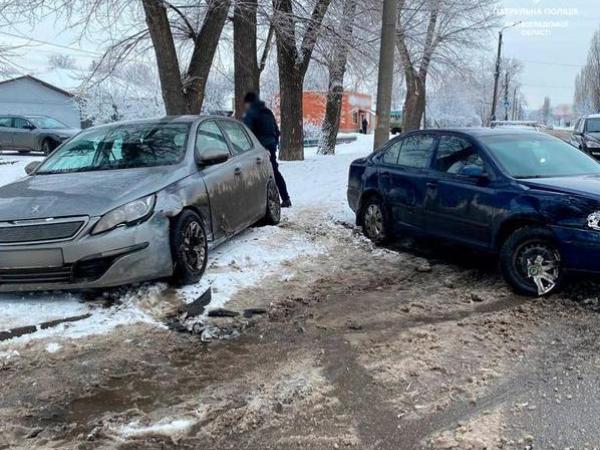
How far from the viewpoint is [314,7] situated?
15.0 metres

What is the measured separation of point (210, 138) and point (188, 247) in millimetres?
1772

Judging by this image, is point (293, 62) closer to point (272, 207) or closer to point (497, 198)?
point (272, 207)

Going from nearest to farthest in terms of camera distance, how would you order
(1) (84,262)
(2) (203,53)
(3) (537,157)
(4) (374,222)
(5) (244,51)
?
(1) (84,262) → (3) (537,157) → (4) (374,222) → (2) (203,53) → (5) (244,51)

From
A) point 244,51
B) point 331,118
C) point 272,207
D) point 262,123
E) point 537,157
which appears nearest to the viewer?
point 537,157

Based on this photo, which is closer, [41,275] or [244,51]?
[41,275]

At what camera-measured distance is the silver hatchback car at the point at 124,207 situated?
4.71 meters

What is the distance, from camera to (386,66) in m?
9.94

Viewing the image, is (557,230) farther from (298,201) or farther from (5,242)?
(298,201)

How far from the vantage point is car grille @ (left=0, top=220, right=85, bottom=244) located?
4699 mm

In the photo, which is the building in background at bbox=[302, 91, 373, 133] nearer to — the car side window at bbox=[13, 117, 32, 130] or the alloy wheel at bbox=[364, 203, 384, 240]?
the car side window at bbox=[13, 117, 32, 130]

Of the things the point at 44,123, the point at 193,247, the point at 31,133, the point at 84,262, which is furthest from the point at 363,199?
the point at 44,123

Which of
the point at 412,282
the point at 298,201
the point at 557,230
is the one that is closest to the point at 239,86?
the point at 298,201

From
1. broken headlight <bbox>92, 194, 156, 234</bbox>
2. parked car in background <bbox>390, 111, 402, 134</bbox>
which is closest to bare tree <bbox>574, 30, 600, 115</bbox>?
parked car in background <bbox>390, 111, 402, 134</bbox>

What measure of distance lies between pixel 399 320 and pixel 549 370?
128 cm
